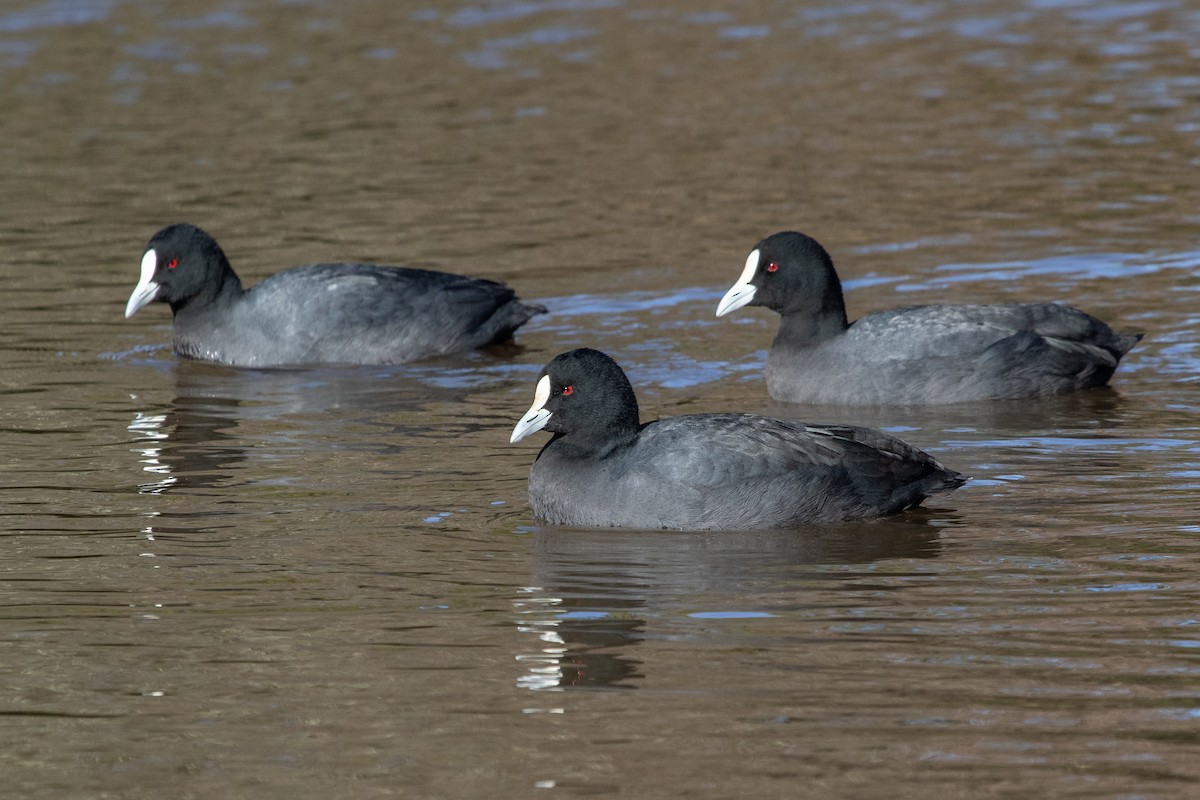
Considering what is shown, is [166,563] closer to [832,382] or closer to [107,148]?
[832,382]

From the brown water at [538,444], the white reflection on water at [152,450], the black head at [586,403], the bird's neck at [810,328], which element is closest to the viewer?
the brown water at [538,444]

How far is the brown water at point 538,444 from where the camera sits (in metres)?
6.27

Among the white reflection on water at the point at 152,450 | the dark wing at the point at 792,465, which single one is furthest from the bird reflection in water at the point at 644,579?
the white reflection on water at the point at 152,450

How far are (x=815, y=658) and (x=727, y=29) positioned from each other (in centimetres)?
2028

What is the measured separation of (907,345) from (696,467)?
10.7ft

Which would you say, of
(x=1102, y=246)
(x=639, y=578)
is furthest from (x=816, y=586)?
(x=1102, y=246)

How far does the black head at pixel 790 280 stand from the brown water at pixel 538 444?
62 centimetres

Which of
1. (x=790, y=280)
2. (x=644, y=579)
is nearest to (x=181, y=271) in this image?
(x=790, y=280)

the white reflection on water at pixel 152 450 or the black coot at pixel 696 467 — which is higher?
the black coot at pixel 696 467

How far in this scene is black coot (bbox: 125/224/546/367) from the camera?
43.2 ft

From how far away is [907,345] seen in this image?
11.5 metres

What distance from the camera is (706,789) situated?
581cm

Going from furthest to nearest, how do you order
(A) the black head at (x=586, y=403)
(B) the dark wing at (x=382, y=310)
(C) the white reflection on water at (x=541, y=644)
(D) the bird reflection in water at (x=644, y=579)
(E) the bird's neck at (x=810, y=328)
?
(B) the dark wing at (x=382, y=310)
(E) the bird's neck at (x=810, y=328)
(A) the black head at (x=586, y=403)
(D) the bird reflection in water at (x=644, y=579)
(C) the white reflection on water at (x=541, y=644)

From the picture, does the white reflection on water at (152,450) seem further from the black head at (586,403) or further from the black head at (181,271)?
the black head at (586,403)
